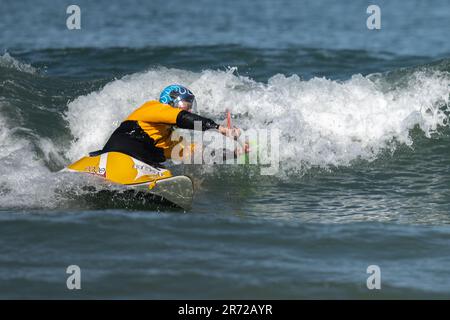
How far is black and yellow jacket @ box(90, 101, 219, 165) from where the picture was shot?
9.27 metres

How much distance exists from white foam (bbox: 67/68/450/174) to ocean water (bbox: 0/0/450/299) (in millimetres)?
30

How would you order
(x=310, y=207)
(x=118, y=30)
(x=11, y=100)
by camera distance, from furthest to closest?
(x=118, y=30)
(x=11, y=100)
(x=310, y=207)

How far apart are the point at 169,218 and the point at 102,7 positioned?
813 inches

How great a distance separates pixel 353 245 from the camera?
8031mm

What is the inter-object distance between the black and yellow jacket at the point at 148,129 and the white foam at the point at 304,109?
229 centimetres

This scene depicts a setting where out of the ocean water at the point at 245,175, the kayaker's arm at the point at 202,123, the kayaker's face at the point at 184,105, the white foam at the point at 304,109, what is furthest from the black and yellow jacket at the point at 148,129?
the white foam at the point at 304,109

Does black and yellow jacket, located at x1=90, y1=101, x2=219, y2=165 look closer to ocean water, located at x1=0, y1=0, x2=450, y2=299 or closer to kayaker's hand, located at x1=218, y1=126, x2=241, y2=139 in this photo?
kayaker's hand, located at x1=218, y1=126, x2=241, y2=139

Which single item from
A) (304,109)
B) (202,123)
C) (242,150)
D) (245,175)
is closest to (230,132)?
(202,123)

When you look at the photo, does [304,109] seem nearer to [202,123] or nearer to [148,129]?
[148,129]

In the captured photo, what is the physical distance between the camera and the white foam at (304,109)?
39.4ft

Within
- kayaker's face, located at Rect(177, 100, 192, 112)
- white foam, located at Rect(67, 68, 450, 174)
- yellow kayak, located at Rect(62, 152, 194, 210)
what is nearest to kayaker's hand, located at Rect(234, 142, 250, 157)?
kayaker's face, located at Rect(177, 100, 192, 112)
